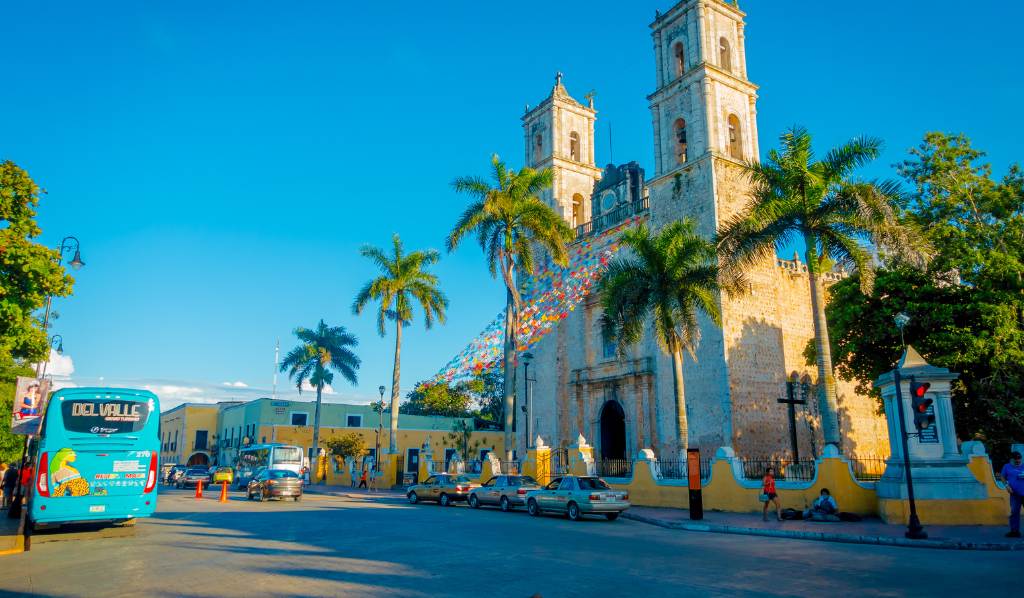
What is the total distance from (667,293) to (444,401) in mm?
40035

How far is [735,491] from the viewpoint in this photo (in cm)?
2070

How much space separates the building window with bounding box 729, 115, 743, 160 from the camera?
3200 cm

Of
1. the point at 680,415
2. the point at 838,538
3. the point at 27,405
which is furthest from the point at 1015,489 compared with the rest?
the point at 27,405

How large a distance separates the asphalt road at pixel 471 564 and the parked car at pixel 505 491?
6.70 m

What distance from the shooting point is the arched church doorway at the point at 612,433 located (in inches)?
1374

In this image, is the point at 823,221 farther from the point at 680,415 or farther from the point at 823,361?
the point at 680,415

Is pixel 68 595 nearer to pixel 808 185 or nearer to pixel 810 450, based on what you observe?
pixel 808 185

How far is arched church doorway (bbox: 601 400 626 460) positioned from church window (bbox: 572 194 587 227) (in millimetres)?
11908

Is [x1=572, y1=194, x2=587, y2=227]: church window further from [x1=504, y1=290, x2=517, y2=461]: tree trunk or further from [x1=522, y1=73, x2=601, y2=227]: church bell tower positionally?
[x1=504, y1=290, x2=517, y2=461]: tree trunk

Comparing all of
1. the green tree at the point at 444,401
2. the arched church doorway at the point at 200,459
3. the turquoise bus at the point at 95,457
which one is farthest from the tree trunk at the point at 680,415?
the arched church doorway at the point at 200,459

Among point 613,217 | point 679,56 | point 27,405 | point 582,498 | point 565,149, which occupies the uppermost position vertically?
point 679,56

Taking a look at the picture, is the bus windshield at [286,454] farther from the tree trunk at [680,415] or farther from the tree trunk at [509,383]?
the tree trunk at [680,415]

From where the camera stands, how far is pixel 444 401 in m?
61.5

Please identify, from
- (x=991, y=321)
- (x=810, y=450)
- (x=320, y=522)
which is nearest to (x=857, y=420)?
(x=810, y=450)
